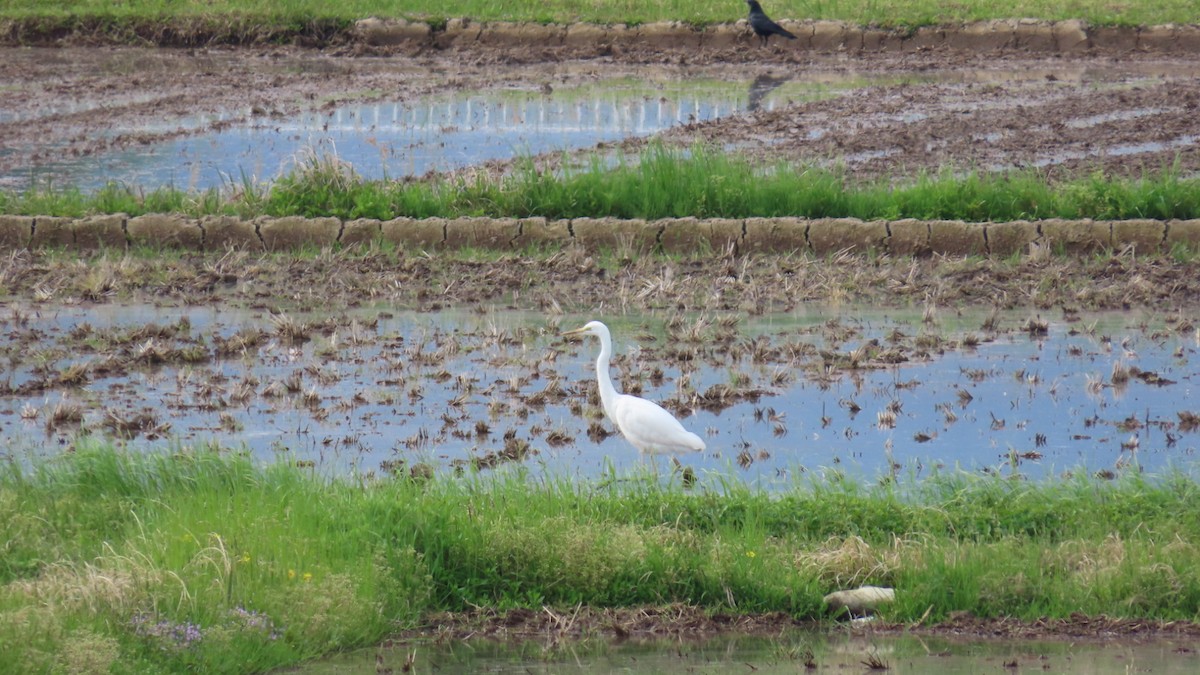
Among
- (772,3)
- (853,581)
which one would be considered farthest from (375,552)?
(772,3)

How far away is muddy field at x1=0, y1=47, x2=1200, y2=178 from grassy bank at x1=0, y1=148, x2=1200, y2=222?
4.08ft

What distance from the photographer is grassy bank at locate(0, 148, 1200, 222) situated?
11641 mm

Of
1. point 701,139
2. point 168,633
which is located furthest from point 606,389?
point 701,139

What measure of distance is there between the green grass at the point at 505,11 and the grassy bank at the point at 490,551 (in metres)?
20.7

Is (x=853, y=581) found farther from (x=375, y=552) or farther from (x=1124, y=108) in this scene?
(x=1124, y=108)

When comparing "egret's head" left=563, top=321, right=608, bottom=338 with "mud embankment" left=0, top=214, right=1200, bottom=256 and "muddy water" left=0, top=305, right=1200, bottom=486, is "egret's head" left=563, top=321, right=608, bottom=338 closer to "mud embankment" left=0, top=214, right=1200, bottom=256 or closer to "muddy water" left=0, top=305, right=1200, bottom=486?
"muddy water" left=0, top=305, right=1200, bottom=486

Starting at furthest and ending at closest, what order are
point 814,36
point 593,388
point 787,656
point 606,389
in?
point 814,36 → point 593,388 → point 606,389 → point 787,656

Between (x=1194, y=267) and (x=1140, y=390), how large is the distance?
2.90 meters

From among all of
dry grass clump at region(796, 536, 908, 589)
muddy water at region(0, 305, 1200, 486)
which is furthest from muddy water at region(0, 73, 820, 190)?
dry grass clump at region(796, 536, 908, 589)

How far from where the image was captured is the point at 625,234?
37.9ft

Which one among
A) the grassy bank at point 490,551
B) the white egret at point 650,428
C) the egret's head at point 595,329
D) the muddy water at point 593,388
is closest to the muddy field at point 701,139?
the grassy bank at point 490,551

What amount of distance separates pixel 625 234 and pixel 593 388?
3.43 m

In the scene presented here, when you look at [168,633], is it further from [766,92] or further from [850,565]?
[766,92]

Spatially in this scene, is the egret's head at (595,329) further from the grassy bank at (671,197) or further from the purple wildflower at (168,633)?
the grassy bank at (671,197)
